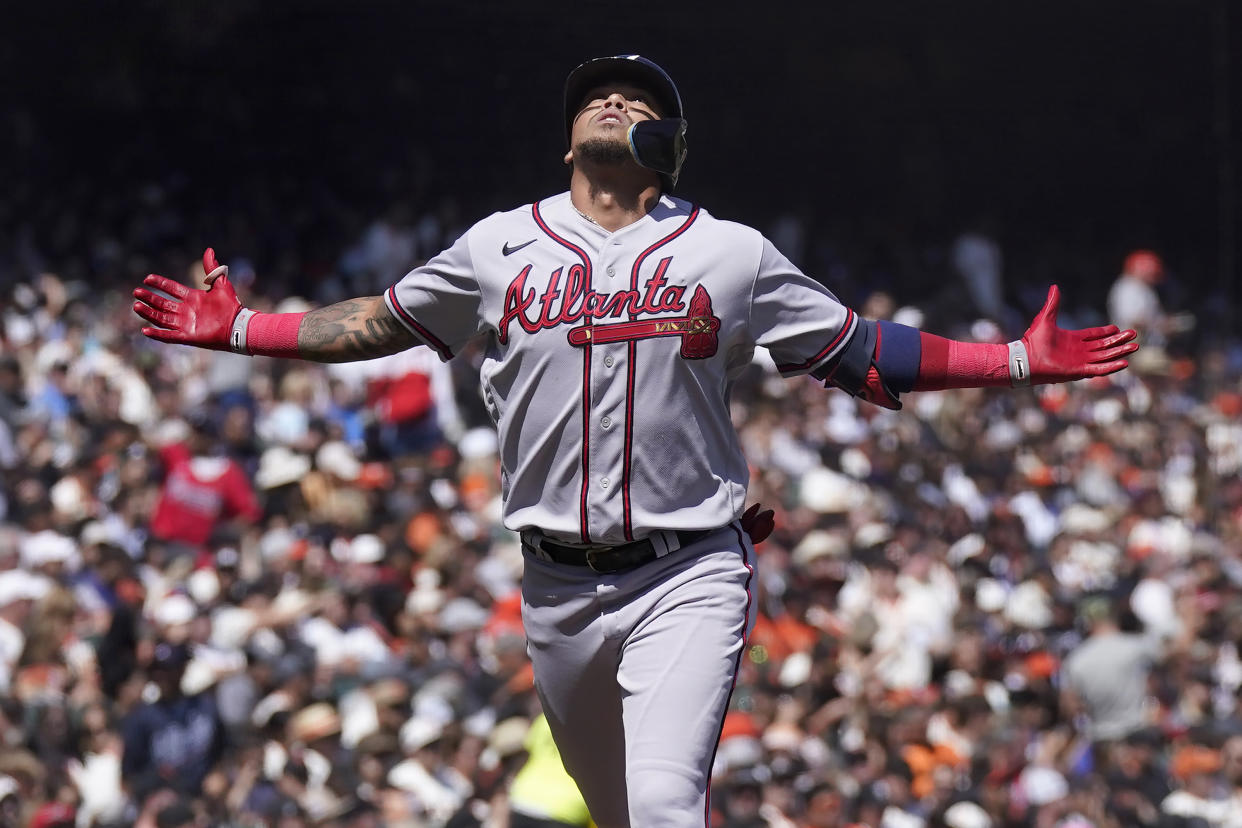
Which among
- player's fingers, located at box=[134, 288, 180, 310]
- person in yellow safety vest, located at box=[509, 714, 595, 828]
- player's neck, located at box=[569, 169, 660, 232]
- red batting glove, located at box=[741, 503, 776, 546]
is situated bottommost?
person in yellow safety vest, located at box=[509, 714, 595, 828]

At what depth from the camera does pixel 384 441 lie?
1341cm

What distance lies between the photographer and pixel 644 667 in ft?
12.2

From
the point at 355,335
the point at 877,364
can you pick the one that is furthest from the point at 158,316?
the point at 877,364

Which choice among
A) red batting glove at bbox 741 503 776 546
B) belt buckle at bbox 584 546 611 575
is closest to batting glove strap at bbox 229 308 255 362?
belt buckle at bbox 584 546 611 575

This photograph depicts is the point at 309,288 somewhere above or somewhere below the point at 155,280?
above

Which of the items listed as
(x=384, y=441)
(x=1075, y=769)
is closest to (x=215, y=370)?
(x=384, y=441)

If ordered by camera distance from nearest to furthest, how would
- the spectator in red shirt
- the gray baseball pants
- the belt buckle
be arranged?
the gray baseball pants → the belt buckle → the spectator in red shirt

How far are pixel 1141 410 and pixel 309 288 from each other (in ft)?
24.9

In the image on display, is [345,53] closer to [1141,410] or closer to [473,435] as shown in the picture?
[473,435]

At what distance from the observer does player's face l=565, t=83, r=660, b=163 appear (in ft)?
12.6

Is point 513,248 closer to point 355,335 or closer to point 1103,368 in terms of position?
point 355,335

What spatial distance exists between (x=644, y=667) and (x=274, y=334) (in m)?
1.08

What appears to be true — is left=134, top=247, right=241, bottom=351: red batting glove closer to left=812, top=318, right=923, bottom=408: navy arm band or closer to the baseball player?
the baseball player

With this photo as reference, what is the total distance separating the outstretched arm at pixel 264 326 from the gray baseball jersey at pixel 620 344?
101 mm
